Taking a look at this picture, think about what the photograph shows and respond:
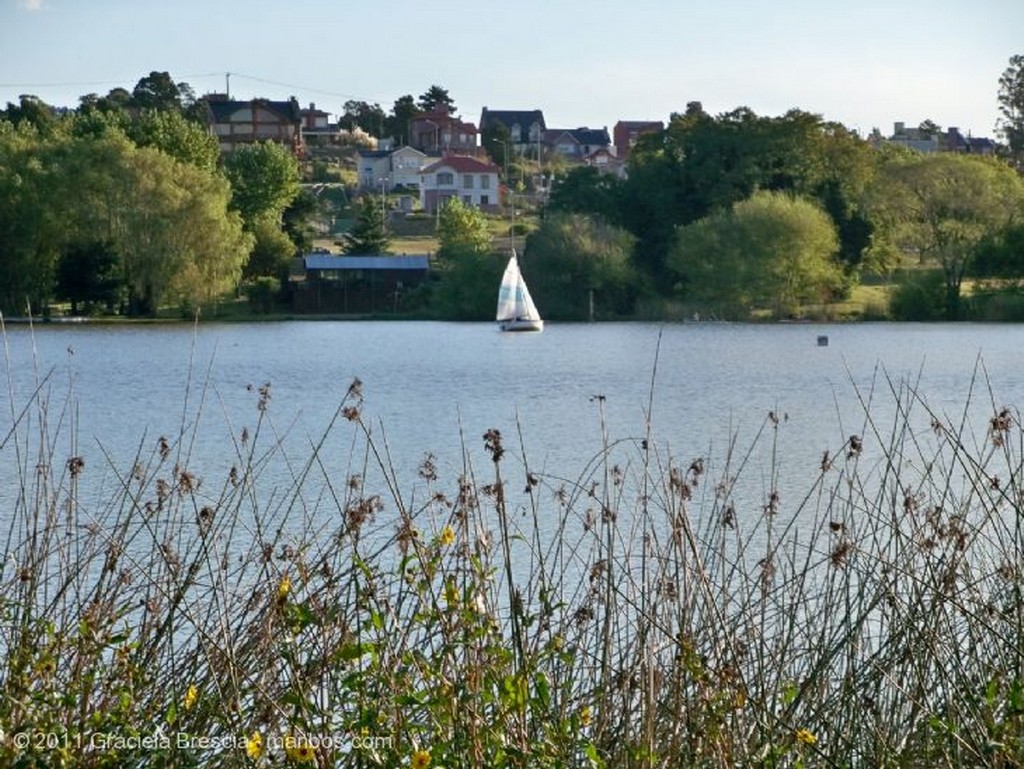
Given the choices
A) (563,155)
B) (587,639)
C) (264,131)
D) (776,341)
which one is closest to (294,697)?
(587,639)

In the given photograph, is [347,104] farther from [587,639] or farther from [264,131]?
[587,639]

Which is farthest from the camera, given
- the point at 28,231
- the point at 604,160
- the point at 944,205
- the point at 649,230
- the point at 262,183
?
the point at 604,160

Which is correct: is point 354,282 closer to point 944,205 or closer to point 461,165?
point 944,205

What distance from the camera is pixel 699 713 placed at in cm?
481

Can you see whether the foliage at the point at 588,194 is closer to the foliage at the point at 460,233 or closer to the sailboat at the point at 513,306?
the foliage at the point at 460,233

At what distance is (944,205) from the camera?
61.9 m

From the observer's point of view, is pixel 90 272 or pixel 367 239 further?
pixel 367 239

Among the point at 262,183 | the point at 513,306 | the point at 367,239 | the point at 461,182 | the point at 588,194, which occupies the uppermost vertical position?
the point at 461,182

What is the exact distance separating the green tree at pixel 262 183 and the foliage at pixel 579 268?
12375 mm

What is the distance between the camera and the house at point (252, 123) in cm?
11644

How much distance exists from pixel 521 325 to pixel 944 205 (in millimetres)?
16875

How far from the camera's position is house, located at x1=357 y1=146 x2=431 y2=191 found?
359 ft

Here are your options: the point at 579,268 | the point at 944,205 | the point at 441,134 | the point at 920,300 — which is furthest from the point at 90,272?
the point at 441,134

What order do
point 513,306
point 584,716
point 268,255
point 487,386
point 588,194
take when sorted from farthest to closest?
point 268,255
point 588,194
point 513,306
point 487,386
point 584,716
